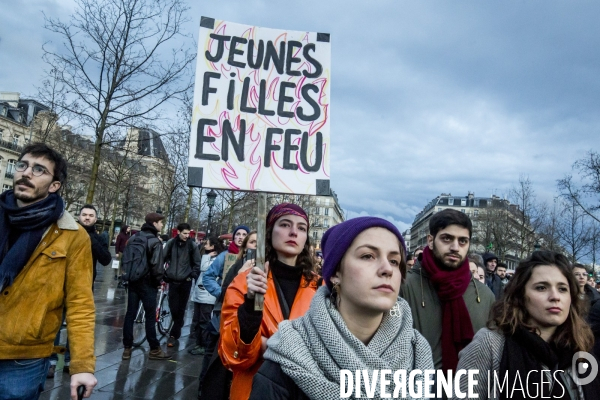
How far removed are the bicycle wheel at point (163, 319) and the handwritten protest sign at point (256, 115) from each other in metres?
6.00

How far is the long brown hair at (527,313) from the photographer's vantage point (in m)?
2.33

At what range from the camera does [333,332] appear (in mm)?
1548

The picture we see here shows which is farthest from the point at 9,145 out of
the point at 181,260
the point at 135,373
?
the point at 135,373

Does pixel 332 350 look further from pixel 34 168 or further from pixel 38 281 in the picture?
pixel 34 168

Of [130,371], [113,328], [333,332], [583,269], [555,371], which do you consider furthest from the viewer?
[113,328]

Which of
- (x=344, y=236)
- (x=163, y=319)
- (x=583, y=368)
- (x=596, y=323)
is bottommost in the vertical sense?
(x=163, y=319)

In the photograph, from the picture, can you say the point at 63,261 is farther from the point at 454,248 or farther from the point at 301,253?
the point at 454,248

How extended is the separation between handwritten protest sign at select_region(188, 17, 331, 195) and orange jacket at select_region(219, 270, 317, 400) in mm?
604

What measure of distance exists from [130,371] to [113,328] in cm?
268

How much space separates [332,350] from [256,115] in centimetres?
165

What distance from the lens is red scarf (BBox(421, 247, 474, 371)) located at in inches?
108

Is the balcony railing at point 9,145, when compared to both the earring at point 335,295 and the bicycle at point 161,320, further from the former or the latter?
the earring at point 335,295

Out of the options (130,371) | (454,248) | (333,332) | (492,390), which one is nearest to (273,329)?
(333,332)

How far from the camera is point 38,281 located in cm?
248
